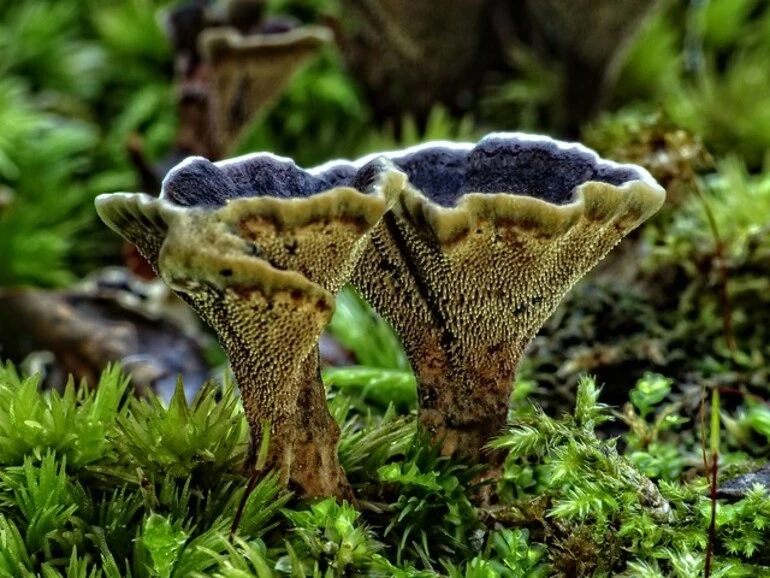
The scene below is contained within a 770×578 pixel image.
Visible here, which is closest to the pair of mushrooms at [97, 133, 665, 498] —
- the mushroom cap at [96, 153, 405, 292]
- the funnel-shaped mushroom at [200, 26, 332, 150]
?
the mushroom cap at [96, 153, 405, 292]

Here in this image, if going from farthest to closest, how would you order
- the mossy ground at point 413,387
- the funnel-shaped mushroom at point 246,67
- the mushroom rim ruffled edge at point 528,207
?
the funnel-shaped mushroom at point 246,67
the mossy ground at point 413,387
the mushroom rim ruffled edge at point 528,207

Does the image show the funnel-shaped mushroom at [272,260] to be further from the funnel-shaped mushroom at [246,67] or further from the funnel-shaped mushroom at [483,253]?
the funnel-shaped mushroom at [246,67]

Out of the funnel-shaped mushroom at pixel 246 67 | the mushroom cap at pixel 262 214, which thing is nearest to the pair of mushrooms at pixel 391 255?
the mushroom cap at pixel 262 214

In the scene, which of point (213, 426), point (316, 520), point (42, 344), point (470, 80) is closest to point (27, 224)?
point (42, 344)

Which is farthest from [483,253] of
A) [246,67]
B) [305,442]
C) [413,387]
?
[246,67]

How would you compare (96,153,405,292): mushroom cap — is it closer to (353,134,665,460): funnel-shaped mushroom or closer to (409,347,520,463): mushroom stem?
(353,134,665,460): funnel-shaped mushroom

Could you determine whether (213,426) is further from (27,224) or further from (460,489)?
(27,224)

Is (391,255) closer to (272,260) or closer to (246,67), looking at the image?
(272,260)
